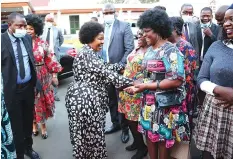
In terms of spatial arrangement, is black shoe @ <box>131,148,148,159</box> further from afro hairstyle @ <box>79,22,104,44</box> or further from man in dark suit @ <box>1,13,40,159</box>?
afro hairstyle @ <box>79,22,104,44</box>

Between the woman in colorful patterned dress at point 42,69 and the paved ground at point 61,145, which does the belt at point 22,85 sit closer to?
the woman in colorful patterned dress at point 42,69

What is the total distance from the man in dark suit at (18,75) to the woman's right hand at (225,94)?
212 cm

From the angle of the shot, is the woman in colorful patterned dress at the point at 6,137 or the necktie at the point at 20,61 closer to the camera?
the woman in colorful patterned dress at the point at 6,137

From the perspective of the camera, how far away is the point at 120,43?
3990mm

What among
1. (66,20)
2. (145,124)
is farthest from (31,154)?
(66,20)

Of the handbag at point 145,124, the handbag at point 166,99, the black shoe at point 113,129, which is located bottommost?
the black shoe at point 113,129

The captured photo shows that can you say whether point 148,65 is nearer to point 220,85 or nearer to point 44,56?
point 220,85

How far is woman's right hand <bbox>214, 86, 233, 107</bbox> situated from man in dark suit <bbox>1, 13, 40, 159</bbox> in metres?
2.12

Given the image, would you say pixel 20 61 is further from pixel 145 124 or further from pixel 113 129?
pixel 113 129

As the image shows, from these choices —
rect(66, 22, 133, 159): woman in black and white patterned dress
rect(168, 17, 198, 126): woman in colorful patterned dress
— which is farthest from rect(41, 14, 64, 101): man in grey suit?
rect(168, 17, 198, 126): woman in colorful patterned dress

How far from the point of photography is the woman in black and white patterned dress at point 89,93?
2725mm

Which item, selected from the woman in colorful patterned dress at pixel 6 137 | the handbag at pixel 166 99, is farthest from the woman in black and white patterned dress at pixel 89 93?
the woman in colorful patterned dress at pixel 6 137

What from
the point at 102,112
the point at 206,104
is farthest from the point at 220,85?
the point at 102,112

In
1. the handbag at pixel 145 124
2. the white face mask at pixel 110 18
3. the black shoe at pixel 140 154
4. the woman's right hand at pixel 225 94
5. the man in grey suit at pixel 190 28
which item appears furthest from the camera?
the man in grey suit at pixel 190 28
